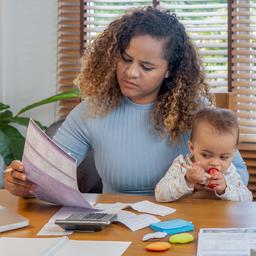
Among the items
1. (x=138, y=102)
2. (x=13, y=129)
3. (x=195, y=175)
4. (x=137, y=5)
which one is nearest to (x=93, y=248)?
(x=195, y=175)

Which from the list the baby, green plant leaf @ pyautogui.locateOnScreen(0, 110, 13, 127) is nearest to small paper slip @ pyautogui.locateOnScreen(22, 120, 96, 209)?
the baby

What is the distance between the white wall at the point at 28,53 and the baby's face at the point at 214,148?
208 cm

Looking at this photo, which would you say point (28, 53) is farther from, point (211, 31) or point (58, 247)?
point (58, 247)

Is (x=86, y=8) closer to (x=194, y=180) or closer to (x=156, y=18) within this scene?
(x=156, y=18)

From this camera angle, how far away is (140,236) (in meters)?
1.22

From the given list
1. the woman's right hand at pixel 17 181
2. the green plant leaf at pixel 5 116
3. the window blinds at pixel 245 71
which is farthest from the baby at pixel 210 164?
the green plant leaf at pixel 5 116

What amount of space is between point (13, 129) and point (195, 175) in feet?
6.76

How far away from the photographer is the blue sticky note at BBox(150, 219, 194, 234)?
1.23 metres

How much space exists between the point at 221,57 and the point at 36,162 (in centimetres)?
215

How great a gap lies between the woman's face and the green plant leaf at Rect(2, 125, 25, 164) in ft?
5.09

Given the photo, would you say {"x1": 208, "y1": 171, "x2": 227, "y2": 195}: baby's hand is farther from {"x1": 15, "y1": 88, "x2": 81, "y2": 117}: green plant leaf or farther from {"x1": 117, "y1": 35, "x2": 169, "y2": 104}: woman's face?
{"x1": 15, "y1": 88, "x2": 81, "y2": 117}: green plant leaf

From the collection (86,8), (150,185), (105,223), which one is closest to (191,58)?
(150,185)

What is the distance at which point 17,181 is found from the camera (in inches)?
61.2

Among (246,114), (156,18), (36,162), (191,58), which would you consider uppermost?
(156,18)
